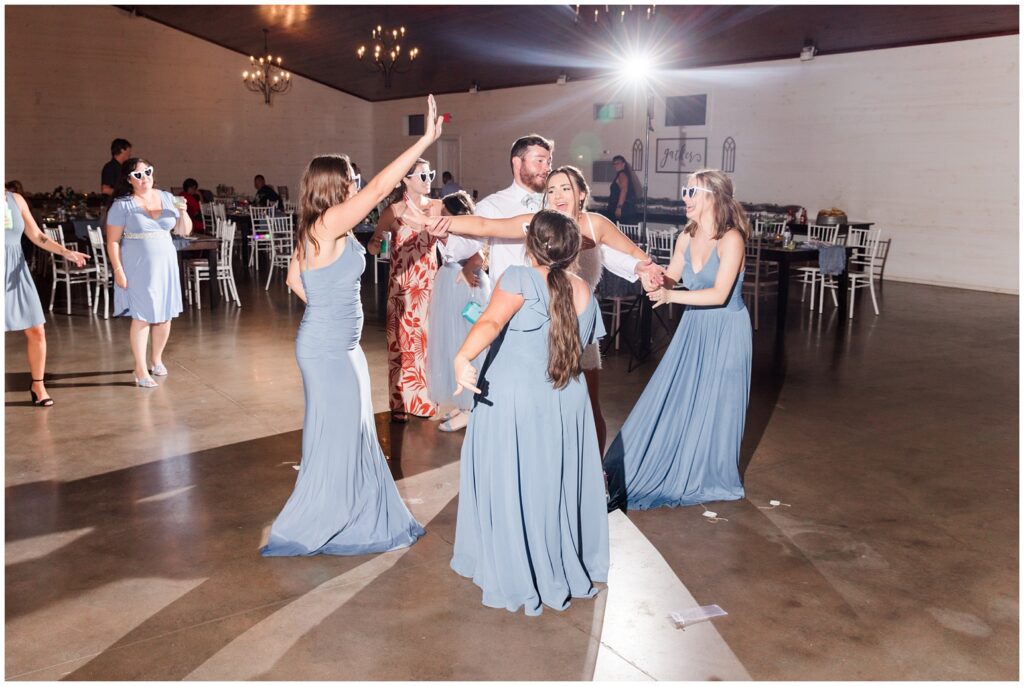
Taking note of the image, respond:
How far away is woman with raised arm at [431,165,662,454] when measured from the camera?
12.1ft

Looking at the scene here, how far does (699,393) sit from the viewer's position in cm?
403

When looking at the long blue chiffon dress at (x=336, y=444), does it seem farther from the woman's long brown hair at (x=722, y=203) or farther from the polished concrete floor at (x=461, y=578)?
the woman's long brown hair at (x=722, y=203)

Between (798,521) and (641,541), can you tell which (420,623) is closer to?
(641,541)

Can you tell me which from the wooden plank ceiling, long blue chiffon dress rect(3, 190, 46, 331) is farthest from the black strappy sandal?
the wooden plank ceiling

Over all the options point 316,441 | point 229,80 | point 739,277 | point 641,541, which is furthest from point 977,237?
point 229,80

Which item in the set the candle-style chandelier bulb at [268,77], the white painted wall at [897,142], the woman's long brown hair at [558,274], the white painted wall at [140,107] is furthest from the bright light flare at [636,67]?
the woman's long brown hair at [558,274]

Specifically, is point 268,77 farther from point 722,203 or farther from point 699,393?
point 699,393

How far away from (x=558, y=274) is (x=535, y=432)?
54 centimetres

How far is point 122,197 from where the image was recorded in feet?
19.6

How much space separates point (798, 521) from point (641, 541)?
766 millimetres

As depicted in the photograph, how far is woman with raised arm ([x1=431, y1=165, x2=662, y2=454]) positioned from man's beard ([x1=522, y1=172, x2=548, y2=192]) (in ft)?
1.05

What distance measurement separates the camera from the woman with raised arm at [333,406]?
330 centimetres

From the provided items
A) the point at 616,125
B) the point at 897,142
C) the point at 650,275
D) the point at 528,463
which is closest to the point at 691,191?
the point at 650,275

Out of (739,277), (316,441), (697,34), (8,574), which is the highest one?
(697,34)
